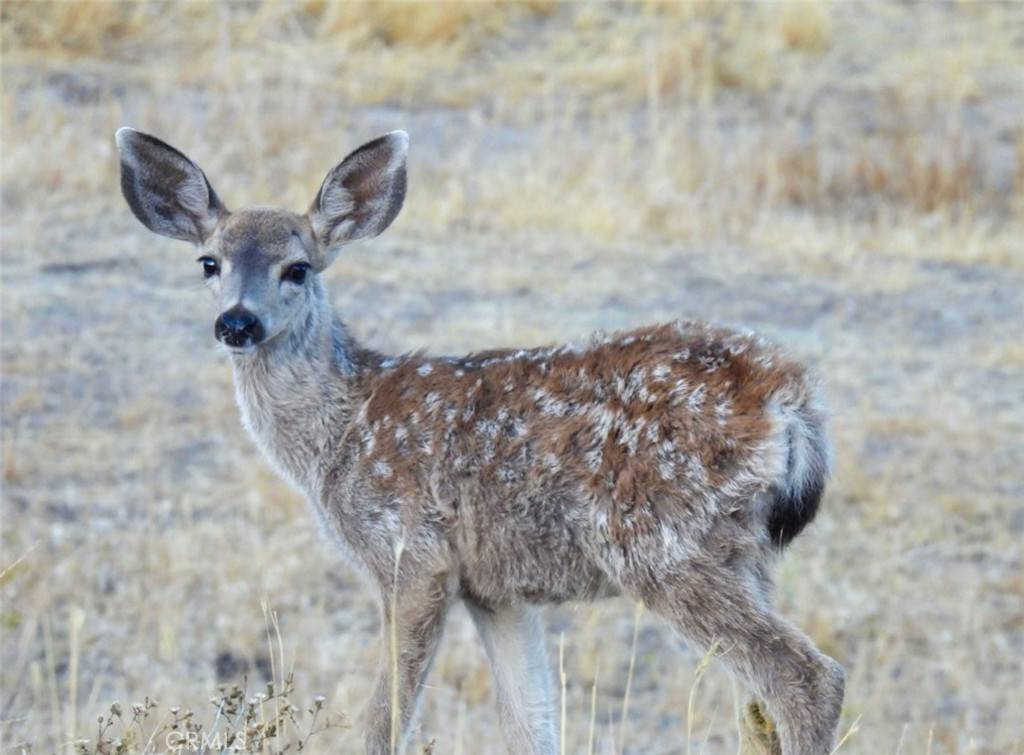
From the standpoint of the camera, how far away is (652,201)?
16438mm

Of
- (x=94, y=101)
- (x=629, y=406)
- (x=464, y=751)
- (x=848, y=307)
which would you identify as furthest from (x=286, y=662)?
(x=94, y=101)

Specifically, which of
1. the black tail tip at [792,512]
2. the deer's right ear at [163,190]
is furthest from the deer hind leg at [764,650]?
the deer's right ear at [163,190]

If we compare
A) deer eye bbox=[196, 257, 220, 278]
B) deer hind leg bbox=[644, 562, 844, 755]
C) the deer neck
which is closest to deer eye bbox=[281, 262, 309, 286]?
the deer neck

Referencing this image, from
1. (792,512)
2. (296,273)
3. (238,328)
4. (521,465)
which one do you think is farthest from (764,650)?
(296,273)

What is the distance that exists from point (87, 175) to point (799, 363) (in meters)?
10.1

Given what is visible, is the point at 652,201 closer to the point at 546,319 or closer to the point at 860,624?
the point at 546,319

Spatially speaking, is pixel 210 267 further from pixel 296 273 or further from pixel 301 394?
pixel 301 394

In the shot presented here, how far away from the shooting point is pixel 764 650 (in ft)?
19.5

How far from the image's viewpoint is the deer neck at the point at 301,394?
22.9 feet

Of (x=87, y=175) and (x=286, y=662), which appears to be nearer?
(x=286, y=662)

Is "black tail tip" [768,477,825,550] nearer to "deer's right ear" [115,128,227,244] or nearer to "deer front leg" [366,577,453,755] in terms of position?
"deer front leg" [366,577,453,755]

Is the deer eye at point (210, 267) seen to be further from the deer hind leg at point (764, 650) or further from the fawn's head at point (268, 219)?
the deer hind leg at point (764, 650)

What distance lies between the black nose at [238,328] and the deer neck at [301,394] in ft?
1.44

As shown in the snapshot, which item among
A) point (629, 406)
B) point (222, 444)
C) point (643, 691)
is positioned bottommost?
point (643, 691)
